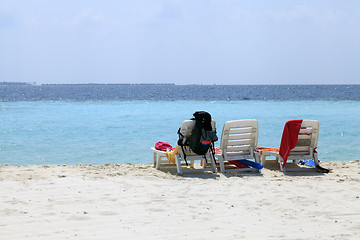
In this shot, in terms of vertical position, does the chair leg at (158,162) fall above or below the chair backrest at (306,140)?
below

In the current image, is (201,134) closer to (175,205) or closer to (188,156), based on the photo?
(188,156)

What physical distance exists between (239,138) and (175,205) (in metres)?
2.62

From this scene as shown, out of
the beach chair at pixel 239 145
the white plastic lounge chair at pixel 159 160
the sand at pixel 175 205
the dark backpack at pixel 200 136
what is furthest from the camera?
the white plastic lounge chair at pixel 159 160

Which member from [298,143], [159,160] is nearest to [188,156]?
[159,160]

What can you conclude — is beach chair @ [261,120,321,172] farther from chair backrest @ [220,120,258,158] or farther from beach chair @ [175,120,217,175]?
beach chair @ [175,120,217,175]

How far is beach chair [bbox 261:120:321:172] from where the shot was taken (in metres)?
7.23

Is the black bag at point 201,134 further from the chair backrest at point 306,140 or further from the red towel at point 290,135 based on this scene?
the chair backrest at point 306,140

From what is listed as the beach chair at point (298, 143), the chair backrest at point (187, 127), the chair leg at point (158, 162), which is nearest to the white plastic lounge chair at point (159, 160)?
the chair leg at point (158, 162)

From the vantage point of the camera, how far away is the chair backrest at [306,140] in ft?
24.0

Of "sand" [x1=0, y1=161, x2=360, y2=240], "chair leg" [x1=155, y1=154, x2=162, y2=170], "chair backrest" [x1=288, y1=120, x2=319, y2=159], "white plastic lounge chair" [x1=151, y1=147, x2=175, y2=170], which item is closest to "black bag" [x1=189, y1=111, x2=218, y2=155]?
"sand" [x1=0, y1=161, x2=360, y2=240]

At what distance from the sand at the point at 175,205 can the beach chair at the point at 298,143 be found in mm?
285

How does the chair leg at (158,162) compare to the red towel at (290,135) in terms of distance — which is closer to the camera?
the red towel at (290,135)

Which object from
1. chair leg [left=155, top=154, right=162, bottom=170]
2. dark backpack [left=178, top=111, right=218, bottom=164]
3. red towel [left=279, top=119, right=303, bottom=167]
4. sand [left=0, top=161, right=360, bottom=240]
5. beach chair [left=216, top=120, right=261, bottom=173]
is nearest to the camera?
sand [left=0, top=161, right=360, bottom=240]

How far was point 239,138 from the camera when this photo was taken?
294 inches
